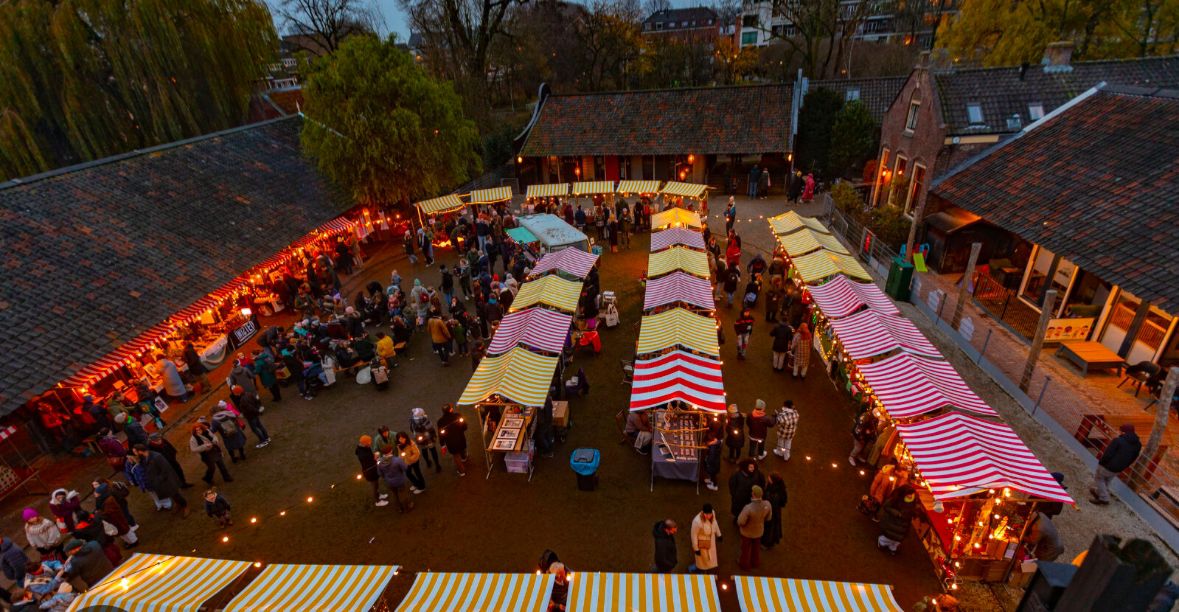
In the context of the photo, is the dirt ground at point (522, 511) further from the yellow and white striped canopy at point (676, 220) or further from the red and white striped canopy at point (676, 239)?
the yellow and white striped canopy at point (676, 220)

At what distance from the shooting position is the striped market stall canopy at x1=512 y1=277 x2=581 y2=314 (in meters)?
14.3

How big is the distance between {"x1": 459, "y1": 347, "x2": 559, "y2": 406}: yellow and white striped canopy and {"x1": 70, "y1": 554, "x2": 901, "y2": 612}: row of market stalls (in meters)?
3.90

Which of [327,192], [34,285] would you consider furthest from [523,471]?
[327,192]

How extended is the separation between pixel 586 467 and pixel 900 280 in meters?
12.4

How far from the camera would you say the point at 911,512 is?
338 inches

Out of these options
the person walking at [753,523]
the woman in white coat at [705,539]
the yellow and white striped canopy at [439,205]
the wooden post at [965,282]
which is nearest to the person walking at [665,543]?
the woman in white coat at [705,539]

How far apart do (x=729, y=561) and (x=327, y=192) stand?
21.7 meters

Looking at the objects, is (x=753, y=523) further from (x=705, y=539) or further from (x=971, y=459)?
(x=971, y=459)

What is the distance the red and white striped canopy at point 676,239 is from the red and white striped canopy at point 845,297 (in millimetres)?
4750

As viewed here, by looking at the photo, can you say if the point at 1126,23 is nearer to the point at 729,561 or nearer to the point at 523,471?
the point at 729,561

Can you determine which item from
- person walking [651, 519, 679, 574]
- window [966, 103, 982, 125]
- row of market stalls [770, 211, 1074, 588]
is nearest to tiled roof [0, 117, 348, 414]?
person walking [651, 519, 679, 574]

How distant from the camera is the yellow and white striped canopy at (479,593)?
21.5ft

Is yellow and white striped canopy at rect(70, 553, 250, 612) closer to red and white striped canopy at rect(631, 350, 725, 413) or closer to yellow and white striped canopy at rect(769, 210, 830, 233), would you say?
red and white striped canopy at rect(631, 350, 725, 413)

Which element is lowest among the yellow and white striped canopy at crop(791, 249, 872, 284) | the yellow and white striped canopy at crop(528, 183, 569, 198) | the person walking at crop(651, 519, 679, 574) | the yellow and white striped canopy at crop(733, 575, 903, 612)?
the person walking at crop(651, 519, 679, 574)
